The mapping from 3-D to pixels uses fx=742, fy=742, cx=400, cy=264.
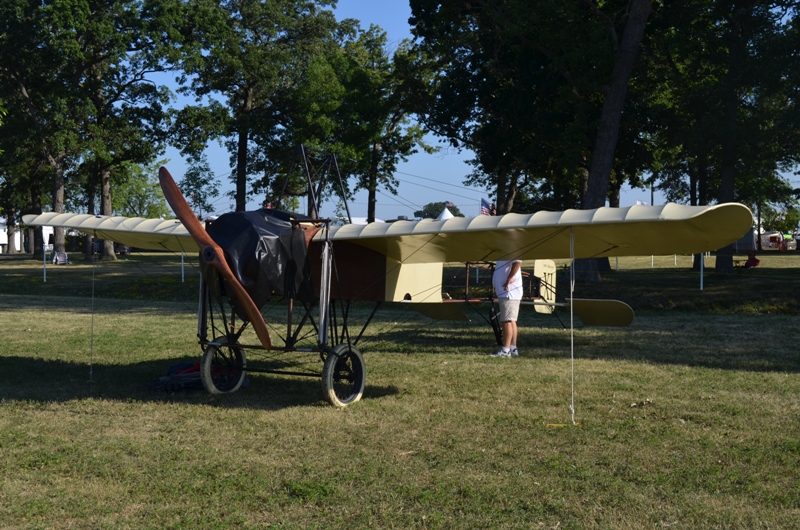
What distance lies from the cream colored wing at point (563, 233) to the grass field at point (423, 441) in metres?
1.63

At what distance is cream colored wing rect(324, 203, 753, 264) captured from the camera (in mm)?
6504

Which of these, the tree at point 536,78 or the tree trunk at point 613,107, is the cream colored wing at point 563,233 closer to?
the tree trunk at point 613,107

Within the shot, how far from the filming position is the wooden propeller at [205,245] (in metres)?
7.10

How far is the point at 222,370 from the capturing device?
29.0 feet

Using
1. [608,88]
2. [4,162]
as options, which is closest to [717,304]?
[608,88]

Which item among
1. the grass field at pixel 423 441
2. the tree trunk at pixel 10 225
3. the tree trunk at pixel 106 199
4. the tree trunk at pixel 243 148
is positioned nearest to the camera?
the grass field at pixel 423 441

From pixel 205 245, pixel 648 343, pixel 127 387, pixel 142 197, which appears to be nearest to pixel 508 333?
pixel 648 343

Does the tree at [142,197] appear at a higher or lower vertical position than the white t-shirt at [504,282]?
higher

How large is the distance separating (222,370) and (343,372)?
4.79ft

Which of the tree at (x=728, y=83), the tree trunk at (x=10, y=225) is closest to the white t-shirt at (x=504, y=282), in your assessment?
the tree at (x=728, y=83)

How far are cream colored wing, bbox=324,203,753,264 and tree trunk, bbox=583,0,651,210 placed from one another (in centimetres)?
1399

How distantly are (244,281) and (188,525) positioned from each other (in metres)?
3.28

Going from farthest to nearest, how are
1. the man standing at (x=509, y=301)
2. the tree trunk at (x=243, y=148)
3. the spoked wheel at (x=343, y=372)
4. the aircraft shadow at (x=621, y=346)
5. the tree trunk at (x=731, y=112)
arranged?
1. the tree trunk at (x=243, y=148)
2. the tree trunk at (x=731, y=112)
3. the man standing at (x=509, y=301)
4. the aircraft shadow at (x=621, y=346)
5. the spoked wheel at (x=343, y=372)

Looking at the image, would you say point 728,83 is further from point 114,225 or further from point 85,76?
point 85,76
